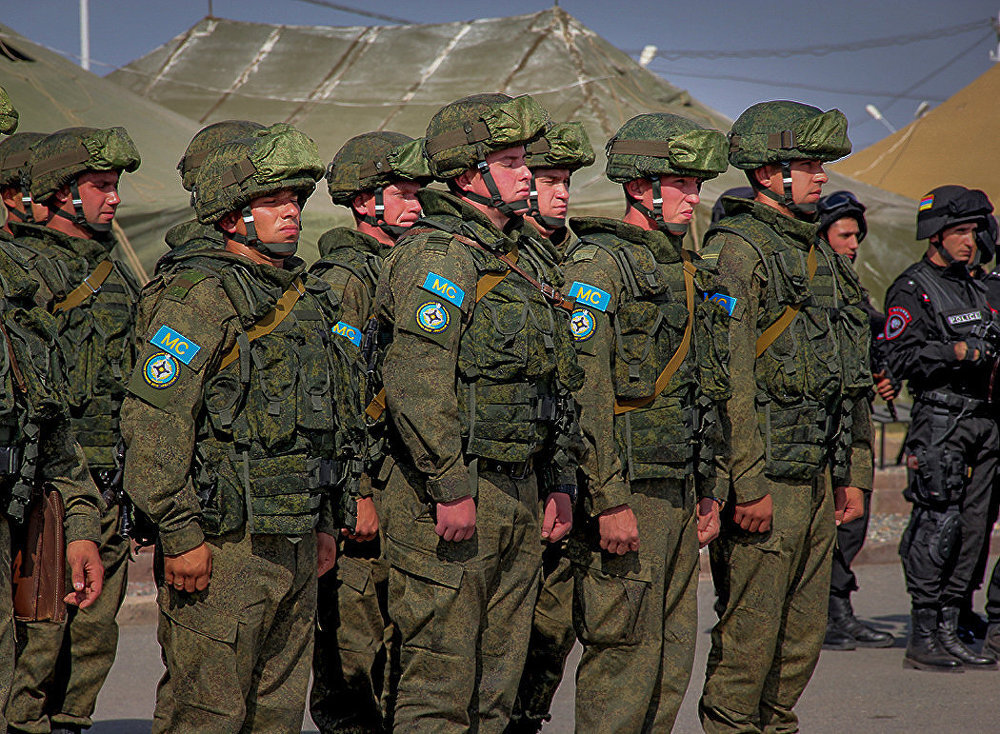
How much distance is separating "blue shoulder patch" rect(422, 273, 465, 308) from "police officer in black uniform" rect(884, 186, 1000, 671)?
3.76 metres

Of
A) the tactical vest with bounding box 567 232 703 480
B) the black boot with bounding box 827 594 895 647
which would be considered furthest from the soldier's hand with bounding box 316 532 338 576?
the black boot with bounding box 827 594 895 647

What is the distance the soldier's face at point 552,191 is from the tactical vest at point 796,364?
2.20 feet

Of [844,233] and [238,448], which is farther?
[844,233]

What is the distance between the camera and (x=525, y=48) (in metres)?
15.6

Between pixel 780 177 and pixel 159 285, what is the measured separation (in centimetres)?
264

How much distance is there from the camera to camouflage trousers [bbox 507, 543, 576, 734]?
499 centimetres

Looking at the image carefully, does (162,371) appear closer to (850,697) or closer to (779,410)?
(779,410)

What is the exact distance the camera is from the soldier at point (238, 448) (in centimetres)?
351

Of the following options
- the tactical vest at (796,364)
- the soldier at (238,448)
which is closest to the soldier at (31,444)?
the soldier at (238,448)

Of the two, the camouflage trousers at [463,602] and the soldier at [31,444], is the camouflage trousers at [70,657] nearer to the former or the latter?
the soldier at [31,444]

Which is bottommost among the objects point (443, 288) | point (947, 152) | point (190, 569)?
point (190, 569)

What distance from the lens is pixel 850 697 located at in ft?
20.7

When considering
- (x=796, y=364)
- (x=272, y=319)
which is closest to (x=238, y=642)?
(x=272, y=319)

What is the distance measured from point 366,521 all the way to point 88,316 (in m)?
1.54
